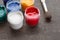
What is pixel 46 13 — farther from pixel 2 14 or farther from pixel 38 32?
pixel 2 14

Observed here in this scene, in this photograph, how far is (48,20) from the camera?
75cm

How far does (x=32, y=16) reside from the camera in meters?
0.68

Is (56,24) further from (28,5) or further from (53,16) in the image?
(28,5)

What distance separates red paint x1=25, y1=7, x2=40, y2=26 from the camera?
2.24 ft

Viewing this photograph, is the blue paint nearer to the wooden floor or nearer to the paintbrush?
the wooden floor

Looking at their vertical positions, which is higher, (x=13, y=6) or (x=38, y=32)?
(x=13, y=6)

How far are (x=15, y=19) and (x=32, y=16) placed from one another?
3.0 inches

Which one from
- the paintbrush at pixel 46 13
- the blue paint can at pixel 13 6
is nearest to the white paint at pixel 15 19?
the blue paint can at pixel 13 6

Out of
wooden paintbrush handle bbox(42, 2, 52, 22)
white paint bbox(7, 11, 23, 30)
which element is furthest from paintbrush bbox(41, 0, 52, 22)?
white paint bbox(7, 11, 23, 30)

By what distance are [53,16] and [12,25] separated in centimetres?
21

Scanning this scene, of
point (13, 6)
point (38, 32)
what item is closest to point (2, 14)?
point (13, 6)

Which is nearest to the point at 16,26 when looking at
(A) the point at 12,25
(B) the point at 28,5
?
(A) the point at 12,25

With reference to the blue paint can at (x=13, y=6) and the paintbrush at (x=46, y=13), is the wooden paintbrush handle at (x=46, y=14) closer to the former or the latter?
the paintbrush at (x=46, y=13)

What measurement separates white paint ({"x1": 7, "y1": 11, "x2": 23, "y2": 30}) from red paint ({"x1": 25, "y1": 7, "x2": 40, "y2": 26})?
0.03 m
